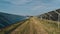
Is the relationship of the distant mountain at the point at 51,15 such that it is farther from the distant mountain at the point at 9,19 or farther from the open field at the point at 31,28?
the distant mountain at the point at 9,19

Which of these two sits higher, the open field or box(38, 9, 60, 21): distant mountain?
box(38, 9, 60, 21): distant mountain

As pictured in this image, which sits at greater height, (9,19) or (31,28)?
(9,19)

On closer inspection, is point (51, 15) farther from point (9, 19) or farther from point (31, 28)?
point (9, 19)

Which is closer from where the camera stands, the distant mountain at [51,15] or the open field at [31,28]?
the open field at [31,28]

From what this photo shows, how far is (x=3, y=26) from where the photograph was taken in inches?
169

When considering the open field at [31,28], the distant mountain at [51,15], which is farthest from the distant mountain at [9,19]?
the distant mountain at [51,15]

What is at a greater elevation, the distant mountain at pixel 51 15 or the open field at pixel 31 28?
the distant mountain at pixel 51 15

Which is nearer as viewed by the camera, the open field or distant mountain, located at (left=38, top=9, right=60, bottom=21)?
the open field

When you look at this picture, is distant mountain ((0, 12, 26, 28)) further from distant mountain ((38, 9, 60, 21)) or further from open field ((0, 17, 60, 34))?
distant mountain ((38, 9, 60, 21))

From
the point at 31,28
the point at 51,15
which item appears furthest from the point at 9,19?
the point at 51,15

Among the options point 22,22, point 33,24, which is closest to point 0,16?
point 22,22

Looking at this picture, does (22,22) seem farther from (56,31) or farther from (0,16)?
(56,31)

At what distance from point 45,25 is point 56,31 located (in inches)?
12.7

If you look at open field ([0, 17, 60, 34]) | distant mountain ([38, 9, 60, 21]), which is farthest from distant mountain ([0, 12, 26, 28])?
distant mountain ([38, 9, 60, 21])
